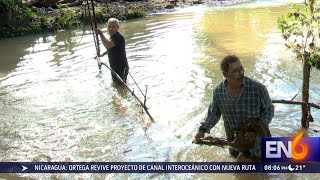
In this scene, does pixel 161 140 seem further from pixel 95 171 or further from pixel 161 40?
pixel 161 40

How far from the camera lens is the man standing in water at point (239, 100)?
11.6ft

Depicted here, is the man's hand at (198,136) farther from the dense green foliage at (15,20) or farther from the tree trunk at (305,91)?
the dense green foliage at (15,20)

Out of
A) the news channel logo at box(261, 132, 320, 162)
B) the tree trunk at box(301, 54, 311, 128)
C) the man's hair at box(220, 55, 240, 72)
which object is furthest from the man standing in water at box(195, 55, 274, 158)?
the tree trunk at box(301, 54, 311, 128)

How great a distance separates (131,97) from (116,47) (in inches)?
40.2

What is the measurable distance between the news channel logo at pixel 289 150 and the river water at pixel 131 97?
25cm

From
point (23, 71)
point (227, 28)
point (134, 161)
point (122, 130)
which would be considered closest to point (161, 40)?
point (227, 28)

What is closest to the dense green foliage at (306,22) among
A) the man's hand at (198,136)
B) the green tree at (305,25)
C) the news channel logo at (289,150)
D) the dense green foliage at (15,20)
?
the green tree at (305,25)

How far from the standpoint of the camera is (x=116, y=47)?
7.14m

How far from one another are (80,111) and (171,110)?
5.38ft

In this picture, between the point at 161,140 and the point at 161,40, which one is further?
the point at 161,40

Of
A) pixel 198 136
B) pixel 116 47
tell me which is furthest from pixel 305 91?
pixel 116 47

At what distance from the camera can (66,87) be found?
8289mm

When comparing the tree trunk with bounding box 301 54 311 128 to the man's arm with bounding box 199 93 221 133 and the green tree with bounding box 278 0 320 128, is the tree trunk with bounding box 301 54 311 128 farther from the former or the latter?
the man's arm with bounding box 199 93 221 133

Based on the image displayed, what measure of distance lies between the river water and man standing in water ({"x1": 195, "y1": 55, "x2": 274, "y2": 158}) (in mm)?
726
